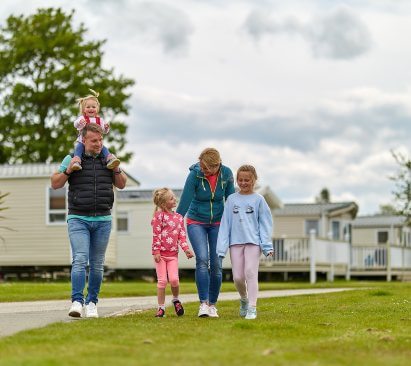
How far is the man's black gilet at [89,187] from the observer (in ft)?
33.2

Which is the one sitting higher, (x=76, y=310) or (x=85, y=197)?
(x=85, y=197)

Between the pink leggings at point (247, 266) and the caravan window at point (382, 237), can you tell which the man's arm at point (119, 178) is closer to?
the pink leggings at point (247, 266)

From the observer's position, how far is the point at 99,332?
820 centimetres

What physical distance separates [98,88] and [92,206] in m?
34.0

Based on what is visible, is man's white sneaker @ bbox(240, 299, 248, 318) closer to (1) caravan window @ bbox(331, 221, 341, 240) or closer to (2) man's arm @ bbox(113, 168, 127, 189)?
(2) man's arm @ bbox(113, 168, 127, 189)

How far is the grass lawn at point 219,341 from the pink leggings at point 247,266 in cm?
31

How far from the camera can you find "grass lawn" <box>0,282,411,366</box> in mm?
6461

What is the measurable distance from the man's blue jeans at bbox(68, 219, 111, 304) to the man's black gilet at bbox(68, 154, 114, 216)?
137mm

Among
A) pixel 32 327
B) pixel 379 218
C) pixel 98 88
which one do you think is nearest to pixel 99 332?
pixel 32 327

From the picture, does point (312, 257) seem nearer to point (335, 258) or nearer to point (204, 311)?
point (335, 258)

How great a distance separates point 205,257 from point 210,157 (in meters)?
1.03

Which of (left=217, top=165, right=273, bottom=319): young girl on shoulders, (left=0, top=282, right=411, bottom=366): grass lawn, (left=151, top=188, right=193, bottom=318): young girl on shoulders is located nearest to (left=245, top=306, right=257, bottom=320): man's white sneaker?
(left=217, top=165, right=273, bottom=319): young girl on shoulders

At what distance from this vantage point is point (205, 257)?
1038 centimetres

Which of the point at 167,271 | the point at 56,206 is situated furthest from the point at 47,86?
the point at 167,271
